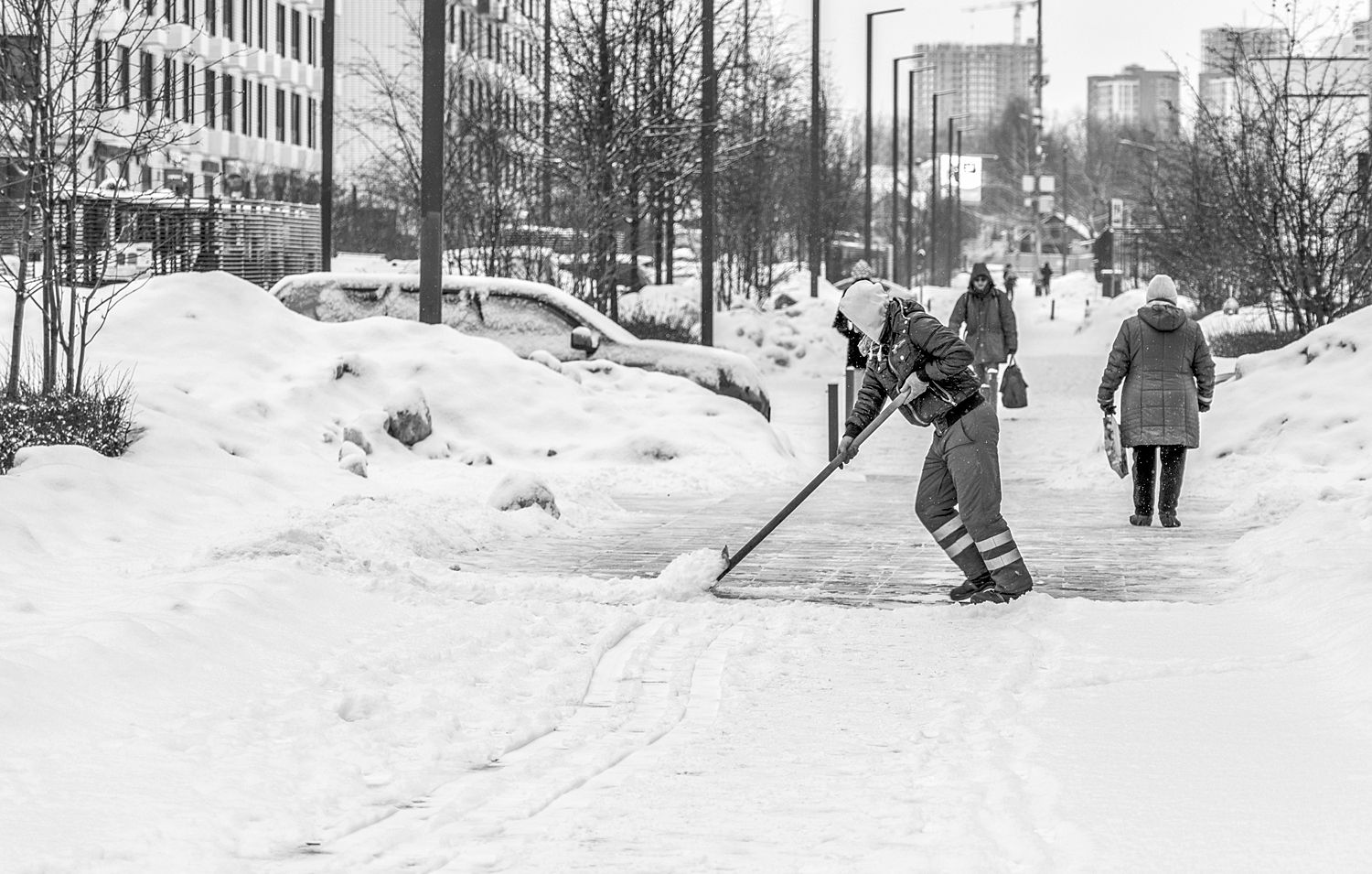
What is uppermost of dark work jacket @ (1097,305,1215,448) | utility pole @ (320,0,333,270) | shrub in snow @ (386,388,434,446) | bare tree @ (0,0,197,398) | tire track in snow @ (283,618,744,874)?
utility pole @ (320,0,333,270)

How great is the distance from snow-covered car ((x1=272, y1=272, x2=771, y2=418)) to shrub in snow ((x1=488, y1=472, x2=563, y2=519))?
23.0 feet

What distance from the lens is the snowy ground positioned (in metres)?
4.45

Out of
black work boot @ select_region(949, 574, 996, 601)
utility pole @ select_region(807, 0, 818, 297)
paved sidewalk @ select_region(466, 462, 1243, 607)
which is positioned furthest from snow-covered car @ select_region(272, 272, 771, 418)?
utility pole @ select_region(807, 0, 818, 297)

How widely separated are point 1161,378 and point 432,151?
780 cm

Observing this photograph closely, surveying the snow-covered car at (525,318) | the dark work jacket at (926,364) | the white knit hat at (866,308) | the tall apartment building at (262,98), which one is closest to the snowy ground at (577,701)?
the dark work jacket at (926,364)

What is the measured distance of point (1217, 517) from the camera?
1094 cm

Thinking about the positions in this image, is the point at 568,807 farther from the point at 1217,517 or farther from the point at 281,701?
the point at 1217,517

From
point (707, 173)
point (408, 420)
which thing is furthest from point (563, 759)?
point (707, 173)

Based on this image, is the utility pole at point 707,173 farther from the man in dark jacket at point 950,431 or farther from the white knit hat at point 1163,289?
the man in dark jacket at point 950,431

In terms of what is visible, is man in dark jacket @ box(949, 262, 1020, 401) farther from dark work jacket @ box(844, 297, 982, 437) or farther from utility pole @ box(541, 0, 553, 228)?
utility pole @ box(541, 0, 553, 228)

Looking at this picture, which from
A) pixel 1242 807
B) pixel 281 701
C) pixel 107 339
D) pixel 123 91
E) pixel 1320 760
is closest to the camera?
pixel 1242 807

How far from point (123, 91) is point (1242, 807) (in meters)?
8.07

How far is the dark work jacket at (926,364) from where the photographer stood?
7.61 metres

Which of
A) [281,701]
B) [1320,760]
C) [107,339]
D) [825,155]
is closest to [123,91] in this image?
[107,339]
